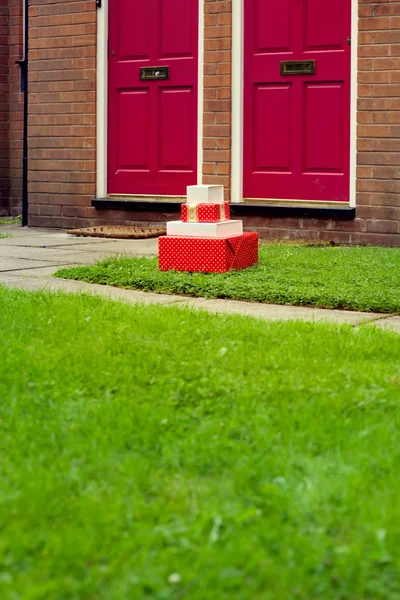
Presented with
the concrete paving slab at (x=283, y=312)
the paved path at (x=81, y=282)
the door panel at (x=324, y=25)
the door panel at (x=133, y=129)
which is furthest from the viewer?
the door panel at (x=133, y=129)

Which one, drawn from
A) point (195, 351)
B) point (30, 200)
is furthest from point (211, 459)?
point (30, 200)

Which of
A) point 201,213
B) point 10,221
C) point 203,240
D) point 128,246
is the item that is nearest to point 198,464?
point 203,240

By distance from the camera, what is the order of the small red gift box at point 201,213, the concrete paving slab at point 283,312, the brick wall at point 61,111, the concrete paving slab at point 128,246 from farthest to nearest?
1. the brick wall at point 61,111
2. the concrete paving slab at point 128,246
3. the small red gift box at point 201,213
4. the concrete paving slab at point 283,312

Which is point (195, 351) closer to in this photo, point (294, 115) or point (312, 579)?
point (312, 579)

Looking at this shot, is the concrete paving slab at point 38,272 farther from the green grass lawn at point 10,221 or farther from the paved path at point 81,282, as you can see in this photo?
the green grass lawn at point 10,221

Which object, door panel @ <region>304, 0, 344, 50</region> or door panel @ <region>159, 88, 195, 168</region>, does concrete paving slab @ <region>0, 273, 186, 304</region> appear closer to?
door panel @ <region>159, 88, 195, 168</region>

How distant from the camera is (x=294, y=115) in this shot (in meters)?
7.86

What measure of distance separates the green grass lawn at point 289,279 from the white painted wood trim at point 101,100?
2.94 m

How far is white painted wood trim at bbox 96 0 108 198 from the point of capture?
871 centimetres

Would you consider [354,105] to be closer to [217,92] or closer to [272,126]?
[272,126]

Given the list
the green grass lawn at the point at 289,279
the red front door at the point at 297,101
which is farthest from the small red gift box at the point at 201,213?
the red front door at the point at 297,101

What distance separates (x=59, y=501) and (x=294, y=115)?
6262 mm

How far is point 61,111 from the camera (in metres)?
9.05

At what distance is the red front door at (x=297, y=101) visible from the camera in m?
7.63
